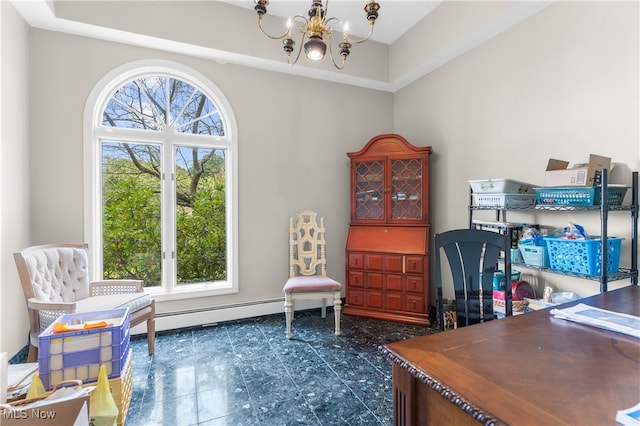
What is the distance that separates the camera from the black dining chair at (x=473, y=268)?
168 centimetres

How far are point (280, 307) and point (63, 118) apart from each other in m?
2.86

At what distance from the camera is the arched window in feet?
9.94

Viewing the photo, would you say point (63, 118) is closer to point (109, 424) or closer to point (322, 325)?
point (109, 424)

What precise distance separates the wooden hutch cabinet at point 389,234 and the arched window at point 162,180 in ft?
4.74

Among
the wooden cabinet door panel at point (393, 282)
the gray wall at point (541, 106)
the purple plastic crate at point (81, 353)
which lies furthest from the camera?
the wooden cabinet door panel at point (393, 282)

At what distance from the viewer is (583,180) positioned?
6.61 ft

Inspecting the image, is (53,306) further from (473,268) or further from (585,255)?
(585,255)

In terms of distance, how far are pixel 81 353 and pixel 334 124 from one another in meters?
3.31

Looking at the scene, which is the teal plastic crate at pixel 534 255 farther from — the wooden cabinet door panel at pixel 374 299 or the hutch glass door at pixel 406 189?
the wooden cabinet door panel at pixel 374 299

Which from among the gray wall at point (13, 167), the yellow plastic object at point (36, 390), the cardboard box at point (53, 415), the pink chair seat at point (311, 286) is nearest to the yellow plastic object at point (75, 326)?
the yellow plastic object at point (36, 390)

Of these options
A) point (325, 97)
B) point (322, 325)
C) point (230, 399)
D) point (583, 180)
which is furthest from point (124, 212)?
point (583, 180)

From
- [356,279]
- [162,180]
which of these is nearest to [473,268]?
[356,279]

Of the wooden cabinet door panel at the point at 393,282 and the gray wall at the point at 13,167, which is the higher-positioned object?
the gray wall at the point at 13,167

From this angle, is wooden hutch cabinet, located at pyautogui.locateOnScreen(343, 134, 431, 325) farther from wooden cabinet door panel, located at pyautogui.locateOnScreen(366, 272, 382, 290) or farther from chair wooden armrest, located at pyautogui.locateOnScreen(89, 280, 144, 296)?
chair wooden armrest, located at pyautogui.locateOnScreen(89, 280, 144, 296)
